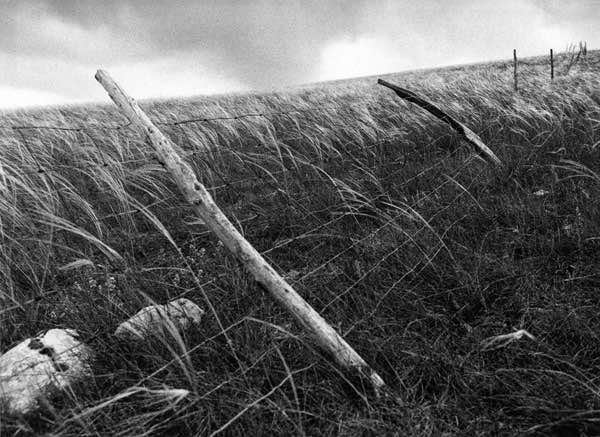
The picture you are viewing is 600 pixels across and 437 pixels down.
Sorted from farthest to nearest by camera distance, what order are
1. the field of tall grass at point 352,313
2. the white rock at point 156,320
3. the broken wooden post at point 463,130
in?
the broken wooden post at point 463,130 → the white rock at point 156,320 → the field of tall grass at point 352,313

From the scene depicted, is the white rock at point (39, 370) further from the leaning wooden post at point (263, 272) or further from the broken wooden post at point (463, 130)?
the broken wooden post at point (463, 130)

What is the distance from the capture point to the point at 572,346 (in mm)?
1572

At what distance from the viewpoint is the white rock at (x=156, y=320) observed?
1632 mm

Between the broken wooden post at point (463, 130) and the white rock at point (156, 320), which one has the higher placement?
the broken wooden post at point (463, 130)

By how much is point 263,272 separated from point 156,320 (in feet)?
1.93

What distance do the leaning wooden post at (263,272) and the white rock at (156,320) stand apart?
0.36 m

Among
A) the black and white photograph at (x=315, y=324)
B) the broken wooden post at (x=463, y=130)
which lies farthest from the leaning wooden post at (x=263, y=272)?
the broken wooden post at (x=463, y=130)

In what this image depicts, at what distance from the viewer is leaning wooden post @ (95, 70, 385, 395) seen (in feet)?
4.57

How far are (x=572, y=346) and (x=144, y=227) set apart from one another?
9.48 feet

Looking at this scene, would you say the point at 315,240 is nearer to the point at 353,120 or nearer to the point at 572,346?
the point at 572,346

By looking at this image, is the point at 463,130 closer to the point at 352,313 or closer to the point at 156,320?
the point at 352,313

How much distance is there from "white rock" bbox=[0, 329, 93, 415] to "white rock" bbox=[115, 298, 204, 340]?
153mm

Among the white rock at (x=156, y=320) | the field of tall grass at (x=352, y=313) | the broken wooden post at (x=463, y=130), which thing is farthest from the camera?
the broken wooden post at (x=463, y=130)

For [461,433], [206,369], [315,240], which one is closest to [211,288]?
[206,369]
